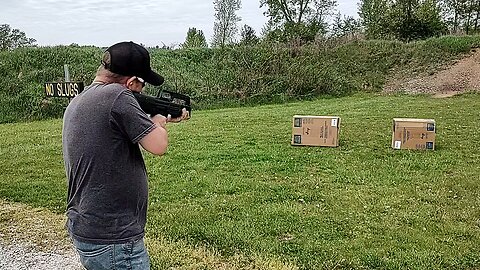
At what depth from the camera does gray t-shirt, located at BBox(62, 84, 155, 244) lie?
6.04 ft

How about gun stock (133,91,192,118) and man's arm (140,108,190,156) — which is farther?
gun stock (133,91,192,118)

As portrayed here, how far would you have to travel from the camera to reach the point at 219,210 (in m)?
4.73

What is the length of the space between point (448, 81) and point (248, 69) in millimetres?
6723

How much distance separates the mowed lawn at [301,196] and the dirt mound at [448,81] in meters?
7.38

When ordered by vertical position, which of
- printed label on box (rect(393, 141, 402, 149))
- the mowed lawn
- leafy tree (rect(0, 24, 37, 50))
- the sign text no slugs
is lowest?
the mowed lawn

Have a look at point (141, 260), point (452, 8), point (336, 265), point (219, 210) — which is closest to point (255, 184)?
point (219, 210)

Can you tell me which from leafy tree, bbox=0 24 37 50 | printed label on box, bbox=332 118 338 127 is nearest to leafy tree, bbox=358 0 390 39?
leafy tree, bbox=0 24 37 50

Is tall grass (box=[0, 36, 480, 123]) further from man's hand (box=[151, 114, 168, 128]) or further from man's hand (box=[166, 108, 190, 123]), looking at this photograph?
man's hand (box=[151, 114, 168, 128])

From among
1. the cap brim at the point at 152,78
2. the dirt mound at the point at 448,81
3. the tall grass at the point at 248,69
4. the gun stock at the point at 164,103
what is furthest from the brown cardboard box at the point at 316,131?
the dirt mound at the point at 448,81

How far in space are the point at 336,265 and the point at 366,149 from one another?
4.29 meters

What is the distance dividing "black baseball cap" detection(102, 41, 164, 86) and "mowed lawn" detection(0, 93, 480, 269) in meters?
1.92

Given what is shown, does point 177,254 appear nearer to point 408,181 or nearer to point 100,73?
point 100,73

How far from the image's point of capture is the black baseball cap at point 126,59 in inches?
75.1

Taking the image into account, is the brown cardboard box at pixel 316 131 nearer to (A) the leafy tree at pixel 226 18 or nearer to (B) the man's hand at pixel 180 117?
(B) the man's hand at pixel 180 117
